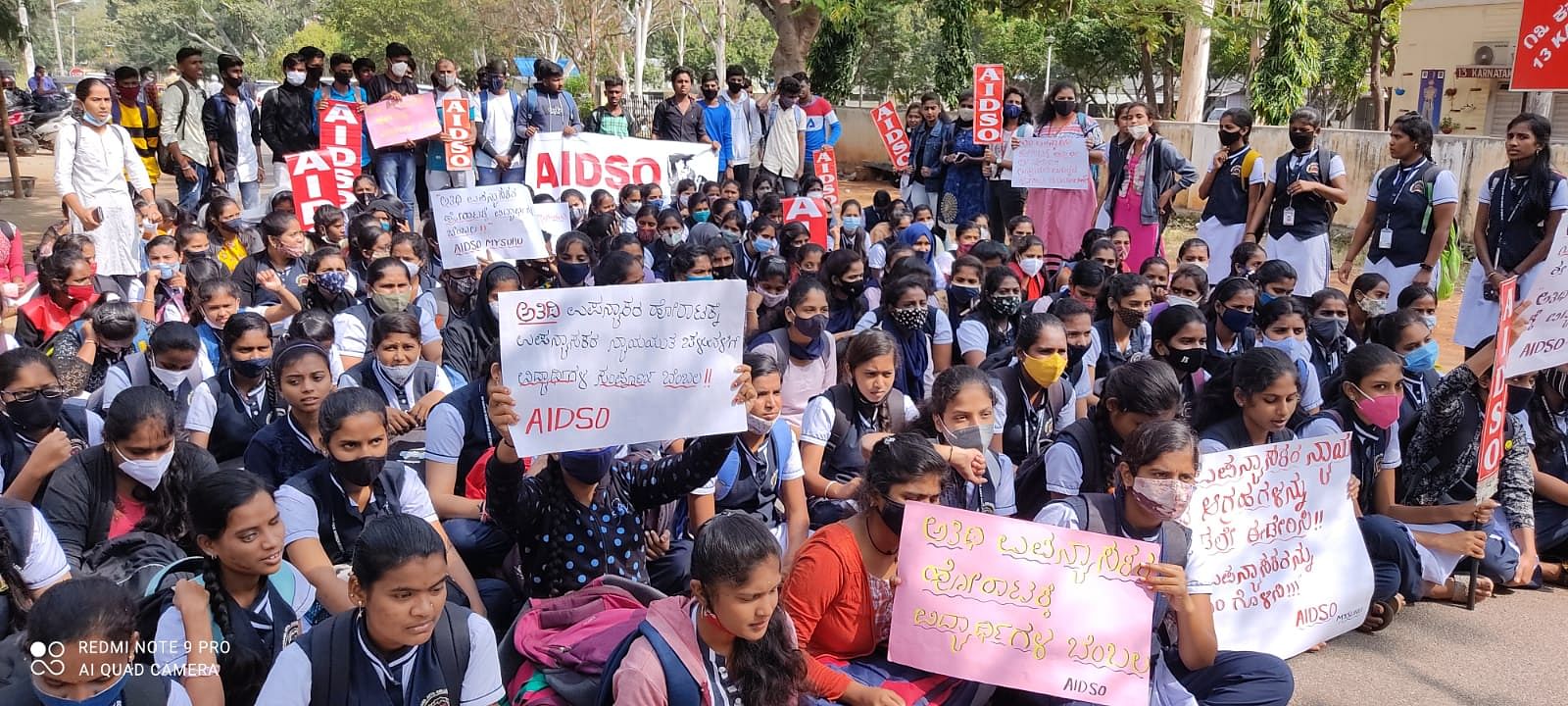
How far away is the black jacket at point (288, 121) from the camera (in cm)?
1052

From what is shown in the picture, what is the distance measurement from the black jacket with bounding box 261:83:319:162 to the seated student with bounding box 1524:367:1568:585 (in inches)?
380

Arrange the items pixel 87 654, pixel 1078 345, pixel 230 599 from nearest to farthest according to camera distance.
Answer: pixel 87 654
pixel 230 599
pixel 1078 345

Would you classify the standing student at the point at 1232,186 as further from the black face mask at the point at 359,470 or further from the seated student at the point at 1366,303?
the black face mask at the point at 359,470

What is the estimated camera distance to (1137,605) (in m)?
3.14

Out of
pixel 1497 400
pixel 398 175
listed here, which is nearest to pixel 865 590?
pixel 1497 400

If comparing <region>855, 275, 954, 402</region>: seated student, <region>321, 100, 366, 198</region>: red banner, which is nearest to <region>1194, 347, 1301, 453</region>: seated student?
<region>855, 275, 954, 402</region>: seated student

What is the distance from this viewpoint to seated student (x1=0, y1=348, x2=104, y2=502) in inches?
161

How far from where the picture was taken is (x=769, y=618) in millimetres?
2773

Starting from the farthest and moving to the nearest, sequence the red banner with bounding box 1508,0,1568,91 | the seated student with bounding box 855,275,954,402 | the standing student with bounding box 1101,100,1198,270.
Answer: the standing student with bounding box 1101,100,1198,270, the red banner with bounding box 1508,0,1568,91, the seated student with bounding box 855,275,954,402

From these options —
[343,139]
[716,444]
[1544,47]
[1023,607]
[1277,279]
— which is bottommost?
[1023,607]

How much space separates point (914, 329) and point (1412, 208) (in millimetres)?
3463

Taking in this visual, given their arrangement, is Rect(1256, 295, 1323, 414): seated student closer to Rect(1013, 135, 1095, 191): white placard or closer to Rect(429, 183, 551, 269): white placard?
Rect(1013, 135, 1095, 191): white placard

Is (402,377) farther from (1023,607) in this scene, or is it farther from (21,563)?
(1023,607)

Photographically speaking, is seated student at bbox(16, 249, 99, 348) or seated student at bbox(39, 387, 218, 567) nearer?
seated student at bbox(39, 387, 218, 567)
